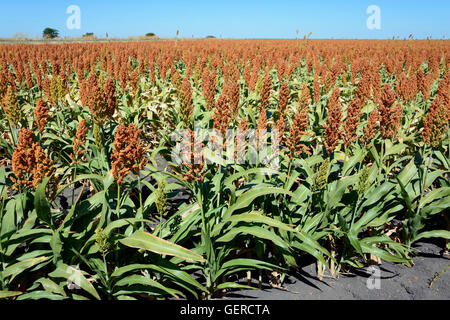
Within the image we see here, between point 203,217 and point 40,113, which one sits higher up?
point 40,113

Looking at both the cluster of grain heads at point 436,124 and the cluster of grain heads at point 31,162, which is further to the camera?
the cluster of grain heads at point 436,124

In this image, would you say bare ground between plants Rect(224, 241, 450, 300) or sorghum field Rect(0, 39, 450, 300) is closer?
sorghum field Rect(0, 39, 450, 300)

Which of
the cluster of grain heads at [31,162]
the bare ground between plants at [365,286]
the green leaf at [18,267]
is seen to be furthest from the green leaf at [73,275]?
the bare ground between plants at [365,286]

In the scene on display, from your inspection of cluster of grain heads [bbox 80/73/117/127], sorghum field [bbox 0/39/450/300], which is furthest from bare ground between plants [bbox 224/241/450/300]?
cluster of grain heads [bbox 80/73/117/127]

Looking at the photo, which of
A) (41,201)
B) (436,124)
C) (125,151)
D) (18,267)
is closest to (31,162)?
(41,201)

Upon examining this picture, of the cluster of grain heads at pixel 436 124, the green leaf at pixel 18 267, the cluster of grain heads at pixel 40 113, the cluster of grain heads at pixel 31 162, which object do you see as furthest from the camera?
the cluster of grain heads at pixel 40 113

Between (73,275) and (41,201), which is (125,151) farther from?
(73,275)

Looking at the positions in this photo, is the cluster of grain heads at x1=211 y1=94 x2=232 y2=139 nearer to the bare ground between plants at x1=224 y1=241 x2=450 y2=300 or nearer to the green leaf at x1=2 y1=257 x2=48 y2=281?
the bare ground between plants at x1=224 y1=241 x2=450 y2=300

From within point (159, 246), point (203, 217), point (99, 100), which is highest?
point (99, 100)

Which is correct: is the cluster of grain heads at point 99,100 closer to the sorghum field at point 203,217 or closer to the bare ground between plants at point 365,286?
the sorghum field at point 203,217
